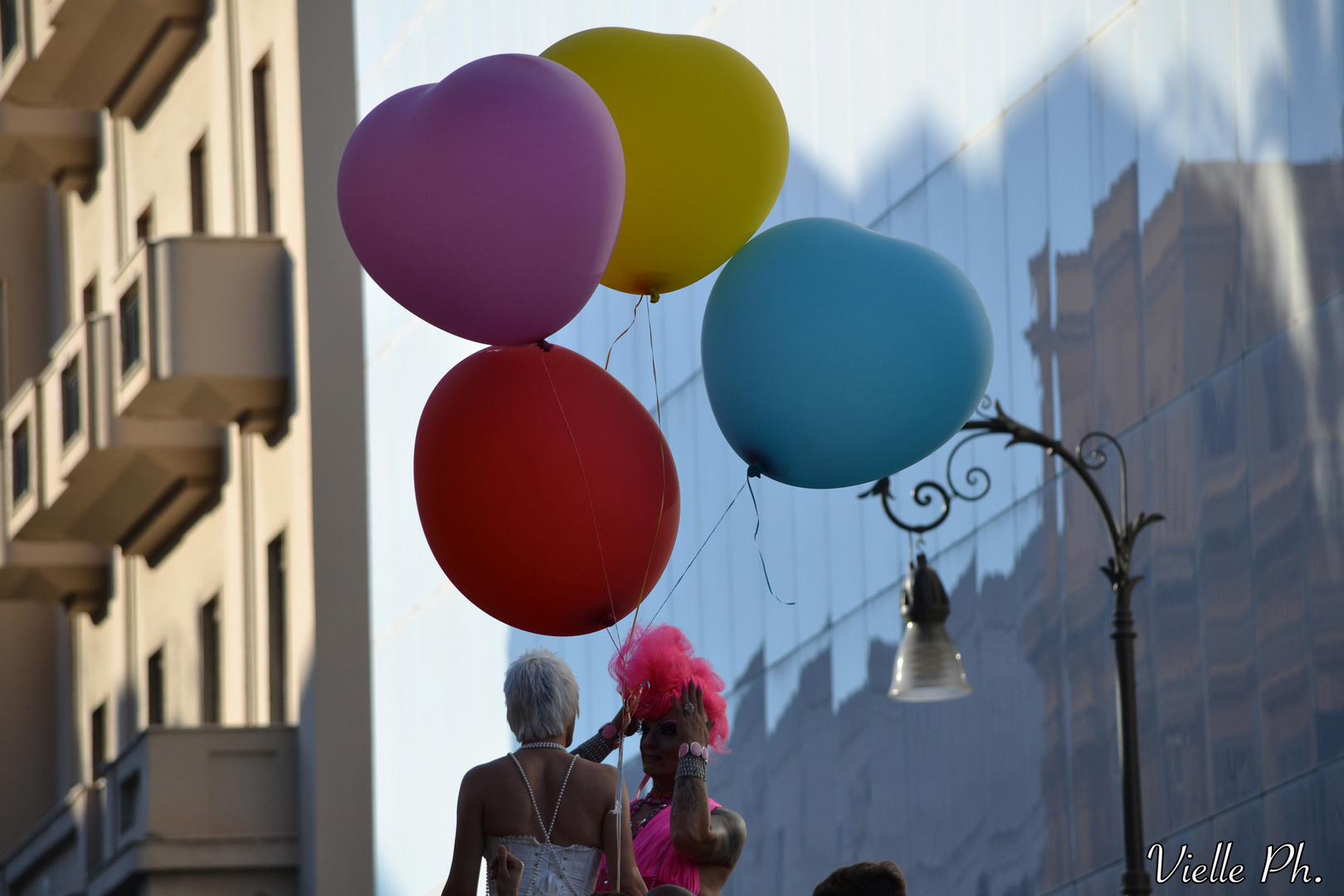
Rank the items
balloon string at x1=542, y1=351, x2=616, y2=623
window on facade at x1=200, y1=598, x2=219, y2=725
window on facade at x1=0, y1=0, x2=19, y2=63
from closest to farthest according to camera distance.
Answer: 1. balloon string at x1=542, y1=351, x2=616, y2=623
2. window on facade at x1=200, y1=598, x2=219, y2=725
3. window on facade at x1=0, y1=0, x2=19, y2=63

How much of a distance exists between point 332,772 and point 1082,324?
10135 mm

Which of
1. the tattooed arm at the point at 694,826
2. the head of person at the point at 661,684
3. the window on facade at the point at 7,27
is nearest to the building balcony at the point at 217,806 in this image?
the window on facade at the point at 7,27

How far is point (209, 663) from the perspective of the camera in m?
21.1

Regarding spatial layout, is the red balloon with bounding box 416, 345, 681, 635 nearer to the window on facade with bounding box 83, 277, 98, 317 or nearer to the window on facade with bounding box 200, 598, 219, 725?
the window on facade with bounding box 200, 598, 219, 725

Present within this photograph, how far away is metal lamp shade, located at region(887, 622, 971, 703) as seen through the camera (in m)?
8.36

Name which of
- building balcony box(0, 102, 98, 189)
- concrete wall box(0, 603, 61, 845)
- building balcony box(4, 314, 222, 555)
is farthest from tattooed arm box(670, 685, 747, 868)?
concrete wall box(0, 603, 61, 845)

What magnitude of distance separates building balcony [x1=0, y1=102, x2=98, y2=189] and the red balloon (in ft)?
66.5

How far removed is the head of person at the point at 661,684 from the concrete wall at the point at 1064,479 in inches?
99.2

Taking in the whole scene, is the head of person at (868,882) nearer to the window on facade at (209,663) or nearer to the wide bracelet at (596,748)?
the wide bracelet at (596,748)

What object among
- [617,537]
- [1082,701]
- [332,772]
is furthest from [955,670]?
[332,772]

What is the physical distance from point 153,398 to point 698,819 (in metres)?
13.9

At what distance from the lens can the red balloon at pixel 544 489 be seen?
5105 millimetres

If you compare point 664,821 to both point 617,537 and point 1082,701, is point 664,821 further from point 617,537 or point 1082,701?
point 1082,701

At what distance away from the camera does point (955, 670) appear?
8391mm
